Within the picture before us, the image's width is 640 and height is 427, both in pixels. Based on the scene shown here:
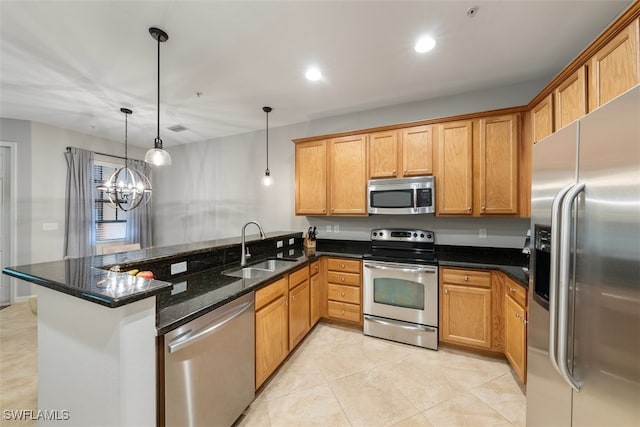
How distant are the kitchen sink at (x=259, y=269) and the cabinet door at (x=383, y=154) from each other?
156 cm

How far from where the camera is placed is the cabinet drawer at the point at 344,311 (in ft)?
9.67

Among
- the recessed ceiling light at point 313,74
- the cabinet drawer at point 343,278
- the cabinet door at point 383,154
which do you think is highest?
the recessed ceiling light at point 313,74

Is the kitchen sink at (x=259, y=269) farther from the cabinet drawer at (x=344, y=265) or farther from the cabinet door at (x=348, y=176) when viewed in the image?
the cabinet door at (x=348, y=176)

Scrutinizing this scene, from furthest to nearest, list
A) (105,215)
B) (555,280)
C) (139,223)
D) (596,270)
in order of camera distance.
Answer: (139,223)
(105,215)
(555,280)
(596,270)

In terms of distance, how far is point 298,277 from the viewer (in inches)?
99.3

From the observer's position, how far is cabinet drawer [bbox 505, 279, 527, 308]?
6.13 feet

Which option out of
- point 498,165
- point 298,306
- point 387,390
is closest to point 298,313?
point 298,306

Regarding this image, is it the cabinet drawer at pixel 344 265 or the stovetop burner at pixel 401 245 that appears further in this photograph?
the cabinet drawer at pixel 344 265

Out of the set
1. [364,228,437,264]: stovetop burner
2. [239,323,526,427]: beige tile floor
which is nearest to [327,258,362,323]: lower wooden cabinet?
[364,228,437,264]: stovetop burner

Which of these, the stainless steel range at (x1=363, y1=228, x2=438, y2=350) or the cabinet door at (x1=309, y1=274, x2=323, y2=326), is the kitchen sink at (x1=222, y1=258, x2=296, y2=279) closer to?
the cabinet door at (x1=309, y1=274, x2=323, y2=326)

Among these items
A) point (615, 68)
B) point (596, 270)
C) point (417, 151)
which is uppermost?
point (615, 68)

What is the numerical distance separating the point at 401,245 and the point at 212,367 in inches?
93.2

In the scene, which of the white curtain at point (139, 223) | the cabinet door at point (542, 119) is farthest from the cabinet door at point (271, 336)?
the white curtain at point (139, 223)

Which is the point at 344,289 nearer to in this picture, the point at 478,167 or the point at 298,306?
the point at 298,306
